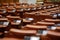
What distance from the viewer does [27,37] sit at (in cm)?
218

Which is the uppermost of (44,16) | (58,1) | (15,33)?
(15,33)

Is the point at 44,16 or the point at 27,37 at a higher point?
the point at 27,37

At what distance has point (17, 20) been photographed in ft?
13.3

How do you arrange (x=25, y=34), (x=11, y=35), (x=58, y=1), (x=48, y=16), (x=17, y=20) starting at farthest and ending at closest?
(x=58, y=1) → (x=48, y=16) → (x=17, y=20) → (x=11, y=35) → (x=25, y=34)

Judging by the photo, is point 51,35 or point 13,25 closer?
point 51,35

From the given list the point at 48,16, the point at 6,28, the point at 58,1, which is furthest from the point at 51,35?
the point at 58,1

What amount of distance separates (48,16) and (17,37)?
2.58 metres

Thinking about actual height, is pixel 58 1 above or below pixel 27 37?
below

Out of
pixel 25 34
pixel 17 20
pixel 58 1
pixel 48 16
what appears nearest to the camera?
pixel 25 34

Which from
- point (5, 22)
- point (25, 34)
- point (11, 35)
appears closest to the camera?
point (25, 34)

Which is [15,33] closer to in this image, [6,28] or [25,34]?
[25,34]

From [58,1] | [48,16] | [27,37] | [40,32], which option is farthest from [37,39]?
[58,1]

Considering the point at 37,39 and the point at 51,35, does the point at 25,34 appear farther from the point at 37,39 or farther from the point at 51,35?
the point at 51,35

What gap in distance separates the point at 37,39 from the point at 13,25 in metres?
1.40
